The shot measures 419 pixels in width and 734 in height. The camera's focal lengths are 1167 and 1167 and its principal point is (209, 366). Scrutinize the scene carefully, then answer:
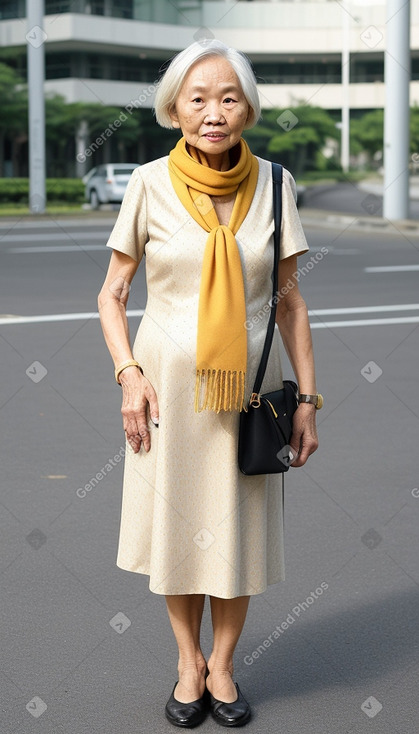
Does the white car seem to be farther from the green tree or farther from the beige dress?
the beige dress

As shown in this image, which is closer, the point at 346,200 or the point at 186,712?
the point at 186,712

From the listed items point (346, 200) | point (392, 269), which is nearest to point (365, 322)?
point (392, 269)

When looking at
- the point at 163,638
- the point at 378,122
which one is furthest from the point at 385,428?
the point at 378,122

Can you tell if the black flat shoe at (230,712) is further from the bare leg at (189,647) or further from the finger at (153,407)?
the finger at (153,407)

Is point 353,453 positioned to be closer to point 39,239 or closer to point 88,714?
point 88,714

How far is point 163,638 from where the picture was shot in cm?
404

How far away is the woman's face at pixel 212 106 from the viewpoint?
308 cm

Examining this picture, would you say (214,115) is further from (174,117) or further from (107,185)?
(107,185)

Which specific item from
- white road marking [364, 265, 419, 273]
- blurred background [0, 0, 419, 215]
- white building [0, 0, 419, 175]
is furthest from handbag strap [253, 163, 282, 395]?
white building [0, 0, 419, 175]

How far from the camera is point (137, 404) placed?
3.21m

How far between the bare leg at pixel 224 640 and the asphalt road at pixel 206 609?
0.10 metres

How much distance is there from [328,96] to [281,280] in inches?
2552

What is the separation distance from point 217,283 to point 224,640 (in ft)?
3.53

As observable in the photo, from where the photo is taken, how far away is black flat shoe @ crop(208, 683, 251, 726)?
3.36 meters
